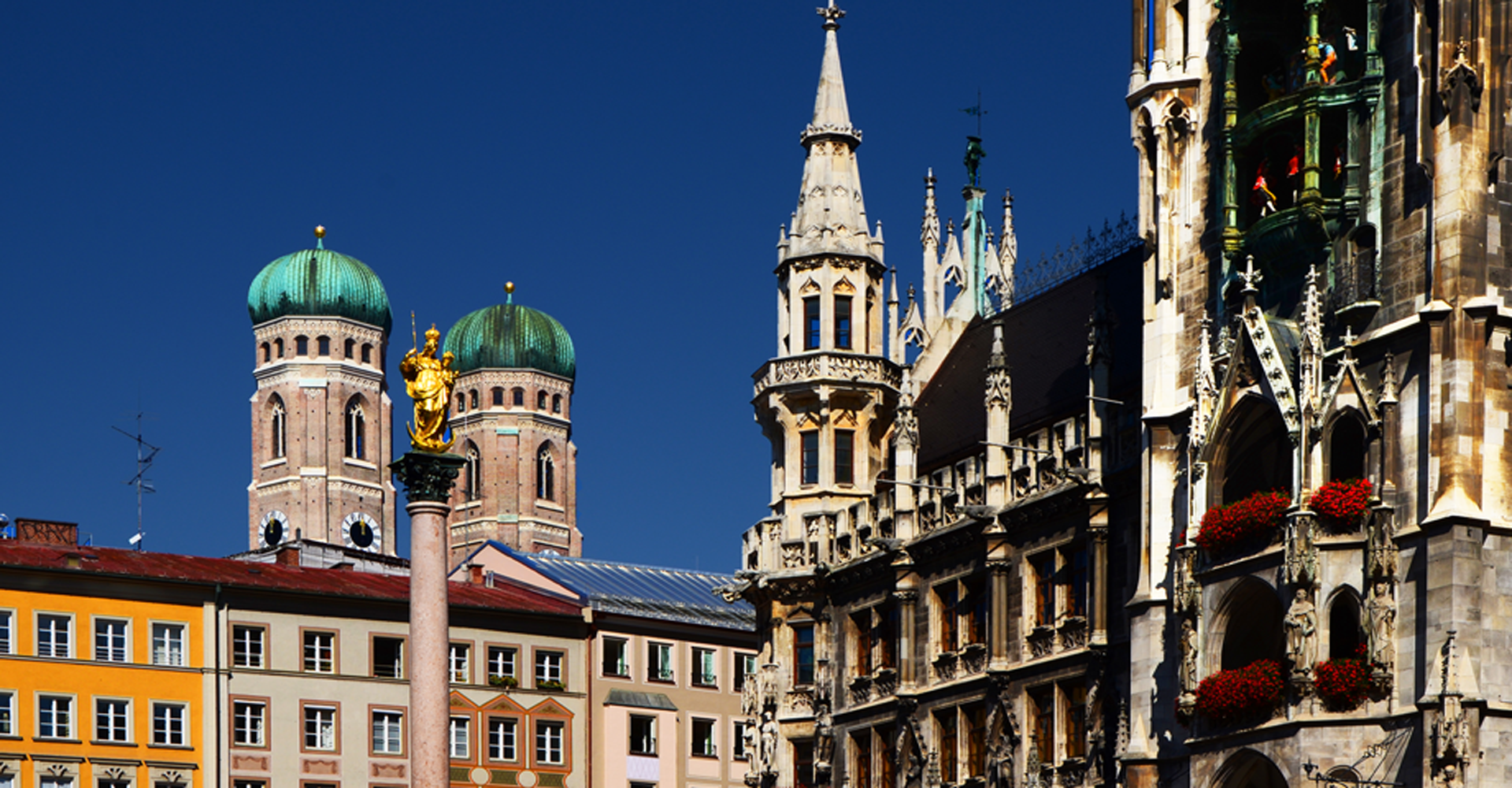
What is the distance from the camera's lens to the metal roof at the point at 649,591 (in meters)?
112

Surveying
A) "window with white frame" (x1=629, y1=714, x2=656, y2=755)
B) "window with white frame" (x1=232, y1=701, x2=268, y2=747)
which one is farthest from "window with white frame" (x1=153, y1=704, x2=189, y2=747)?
"window with white frame" (x1=629, y1=714, x2=656, y2=755)

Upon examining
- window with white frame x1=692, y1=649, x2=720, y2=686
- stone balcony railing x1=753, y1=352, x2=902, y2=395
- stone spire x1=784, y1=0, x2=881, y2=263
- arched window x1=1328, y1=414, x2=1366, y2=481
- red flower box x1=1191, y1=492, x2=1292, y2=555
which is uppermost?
stone spire x1=784, y1=0, x2=881, y2=263

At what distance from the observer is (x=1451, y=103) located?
52.7 m

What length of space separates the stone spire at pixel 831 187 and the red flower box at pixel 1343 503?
28273 mm

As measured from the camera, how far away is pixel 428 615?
170 ft

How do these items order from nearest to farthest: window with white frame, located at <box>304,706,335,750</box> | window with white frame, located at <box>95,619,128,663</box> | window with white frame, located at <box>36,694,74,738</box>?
1. window with white frame, located at <box>36,694,74,738</box>
2. window with white frame, located at <box>95,619,128,663</box>
3. window with white frame, located at <box>304,706,335,750</box>

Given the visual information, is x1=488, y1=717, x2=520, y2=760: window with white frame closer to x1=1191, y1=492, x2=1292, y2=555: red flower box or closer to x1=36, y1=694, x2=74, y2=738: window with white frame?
x1=36, y1=694, x2=74, y2=738: window with white frame

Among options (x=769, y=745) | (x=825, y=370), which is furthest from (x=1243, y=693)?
(x=769, y=745)

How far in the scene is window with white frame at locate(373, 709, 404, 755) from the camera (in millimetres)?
101125

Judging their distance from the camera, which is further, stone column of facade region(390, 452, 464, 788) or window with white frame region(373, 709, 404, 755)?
window with white frame region(373, 709, 404, 755)

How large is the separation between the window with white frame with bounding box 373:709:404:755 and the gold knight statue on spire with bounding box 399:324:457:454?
159 ft

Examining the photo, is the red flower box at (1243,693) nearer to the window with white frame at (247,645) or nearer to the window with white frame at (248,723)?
the window with white frame at (248,723)

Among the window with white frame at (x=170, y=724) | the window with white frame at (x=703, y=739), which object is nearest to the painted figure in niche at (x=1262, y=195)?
the window with white frame at (x=170, y=724)

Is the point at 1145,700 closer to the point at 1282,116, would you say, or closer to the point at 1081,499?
the point at 1081,499
